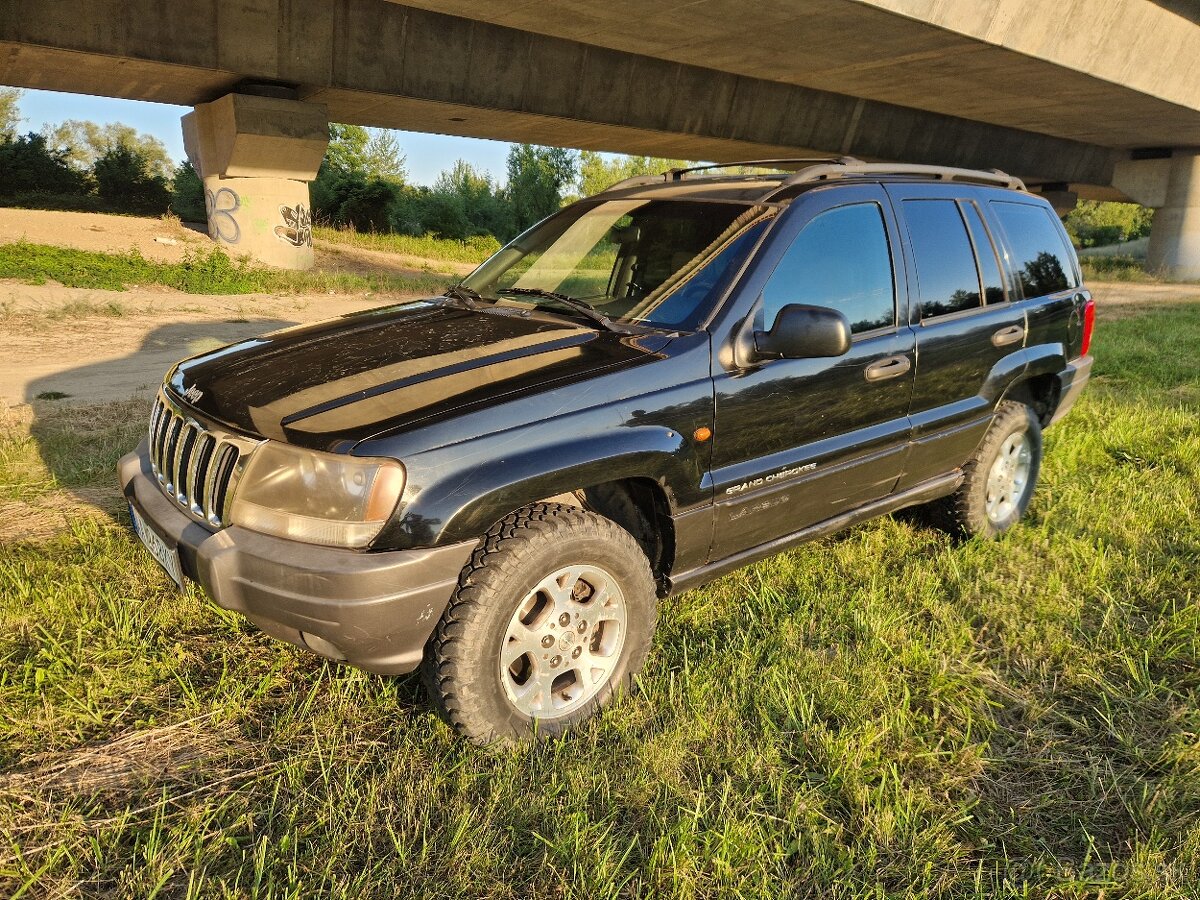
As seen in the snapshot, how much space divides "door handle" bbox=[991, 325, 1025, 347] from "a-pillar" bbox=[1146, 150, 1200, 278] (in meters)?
29.0

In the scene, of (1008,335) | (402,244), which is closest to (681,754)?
(1008,335)

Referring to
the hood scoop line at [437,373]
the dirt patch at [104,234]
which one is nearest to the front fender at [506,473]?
the hood scoop line at [437,373]

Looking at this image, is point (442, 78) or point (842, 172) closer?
point (842, 172)

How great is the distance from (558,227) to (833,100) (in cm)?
1886

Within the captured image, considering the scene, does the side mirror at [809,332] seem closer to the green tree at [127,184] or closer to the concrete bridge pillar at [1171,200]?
the green tree at [127,184]

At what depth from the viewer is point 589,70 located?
1664 centimetres

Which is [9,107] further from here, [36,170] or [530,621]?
[530,621]

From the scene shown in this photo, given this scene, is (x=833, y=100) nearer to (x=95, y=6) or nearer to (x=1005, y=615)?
(x=95, y=6)

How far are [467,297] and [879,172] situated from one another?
1.96m

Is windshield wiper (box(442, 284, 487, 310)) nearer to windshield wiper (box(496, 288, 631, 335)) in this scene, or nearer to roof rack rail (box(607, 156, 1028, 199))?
windshield wiper (box(496, 288, 631, 335))

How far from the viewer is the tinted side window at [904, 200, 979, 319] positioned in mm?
3773

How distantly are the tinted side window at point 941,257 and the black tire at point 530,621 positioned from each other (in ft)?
6.55

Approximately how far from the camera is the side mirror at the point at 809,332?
2.87 m

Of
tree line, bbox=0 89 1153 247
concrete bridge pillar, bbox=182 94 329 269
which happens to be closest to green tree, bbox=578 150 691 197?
tree line, bbox=0 89 1153 247
